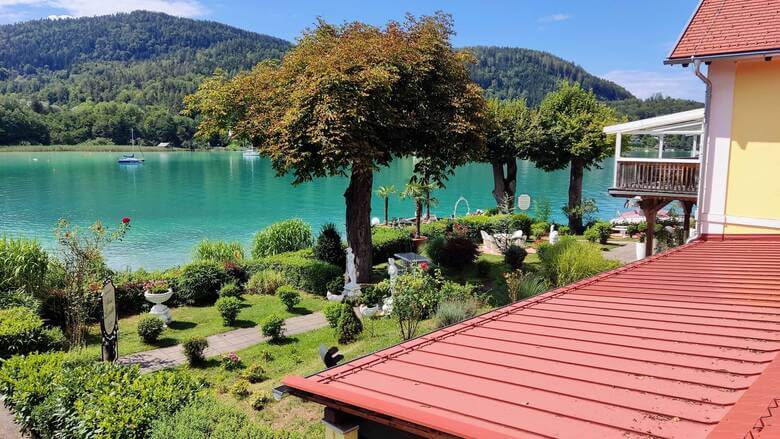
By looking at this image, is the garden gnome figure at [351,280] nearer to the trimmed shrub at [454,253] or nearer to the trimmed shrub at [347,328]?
the trimmed shrub at [347,328]

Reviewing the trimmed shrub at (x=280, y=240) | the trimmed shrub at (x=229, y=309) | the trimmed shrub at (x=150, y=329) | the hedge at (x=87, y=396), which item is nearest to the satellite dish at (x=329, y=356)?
the hedge at (x=87, y=396)

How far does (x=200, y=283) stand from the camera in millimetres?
16297

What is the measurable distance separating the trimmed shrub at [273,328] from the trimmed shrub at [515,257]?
10.4 metres

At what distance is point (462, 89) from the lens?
1658 centimetres

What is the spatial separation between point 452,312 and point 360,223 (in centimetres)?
674

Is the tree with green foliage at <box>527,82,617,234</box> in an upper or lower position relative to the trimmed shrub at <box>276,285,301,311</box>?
upper

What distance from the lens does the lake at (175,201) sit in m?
36.8

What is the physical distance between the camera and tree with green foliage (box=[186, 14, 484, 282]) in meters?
14.2

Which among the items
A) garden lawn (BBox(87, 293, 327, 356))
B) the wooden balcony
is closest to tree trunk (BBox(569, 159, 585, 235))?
the wooden balcony

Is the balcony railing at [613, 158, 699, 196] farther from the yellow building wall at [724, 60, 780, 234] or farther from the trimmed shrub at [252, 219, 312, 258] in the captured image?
the trimmed shrub at [252, 219, 312, 258]

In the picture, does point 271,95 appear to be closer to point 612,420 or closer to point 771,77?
point 771,77

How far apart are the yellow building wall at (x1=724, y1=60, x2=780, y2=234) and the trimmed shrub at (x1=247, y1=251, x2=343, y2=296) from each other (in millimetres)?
11347

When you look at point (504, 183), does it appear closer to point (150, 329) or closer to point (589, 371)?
point (150, 329)

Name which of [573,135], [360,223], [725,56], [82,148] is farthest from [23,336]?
[82,148]
